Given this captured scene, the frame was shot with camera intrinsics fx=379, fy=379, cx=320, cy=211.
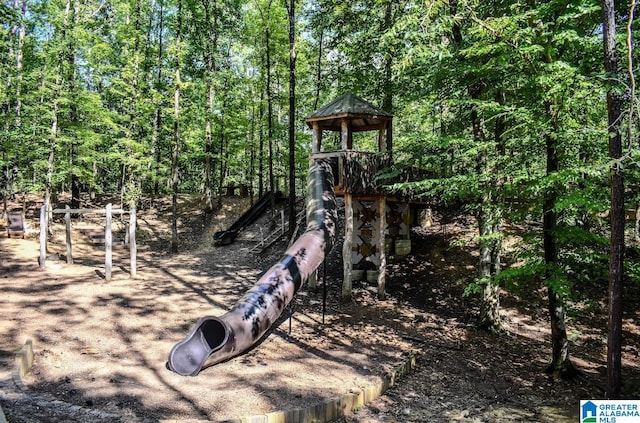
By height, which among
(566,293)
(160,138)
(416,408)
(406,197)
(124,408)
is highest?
(160,138)

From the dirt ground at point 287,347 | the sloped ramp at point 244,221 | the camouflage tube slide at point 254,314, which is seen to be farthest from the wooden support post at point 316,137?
the sloped ramp at point 244,221

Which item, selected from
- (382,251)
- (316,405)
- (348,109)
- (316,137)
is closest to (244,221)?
(316,137)

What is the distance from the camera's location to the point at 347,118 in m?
12.6

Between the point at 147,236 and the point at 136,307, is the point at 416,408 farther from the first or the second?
the point at 147,236

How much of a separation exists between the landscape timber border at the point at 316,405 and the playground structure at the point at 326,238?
186cm

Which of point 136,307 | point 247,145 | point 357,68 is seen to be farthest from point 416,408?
point 247,145

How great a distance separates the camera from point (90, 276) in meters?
12.7

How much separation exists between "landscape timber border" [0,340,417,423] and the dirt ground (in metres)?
0.11

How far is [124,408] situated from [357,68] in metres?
13.9

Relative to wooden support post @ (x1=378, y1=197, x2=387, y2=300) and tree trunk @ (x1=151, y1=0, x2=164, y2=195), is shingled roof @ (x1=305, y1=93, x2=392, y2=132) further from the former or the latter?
tree trunk @ (x1=151, y1=0, x2=164, y2=195)

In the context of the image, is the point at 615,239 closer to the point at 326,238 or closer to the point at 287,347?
the point at 326,238

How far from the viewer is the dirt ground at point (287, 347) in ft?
18.5

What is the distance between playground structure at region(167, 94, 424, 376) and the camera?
675 centimetres

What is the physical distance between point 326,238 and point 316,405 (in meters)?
4.80
